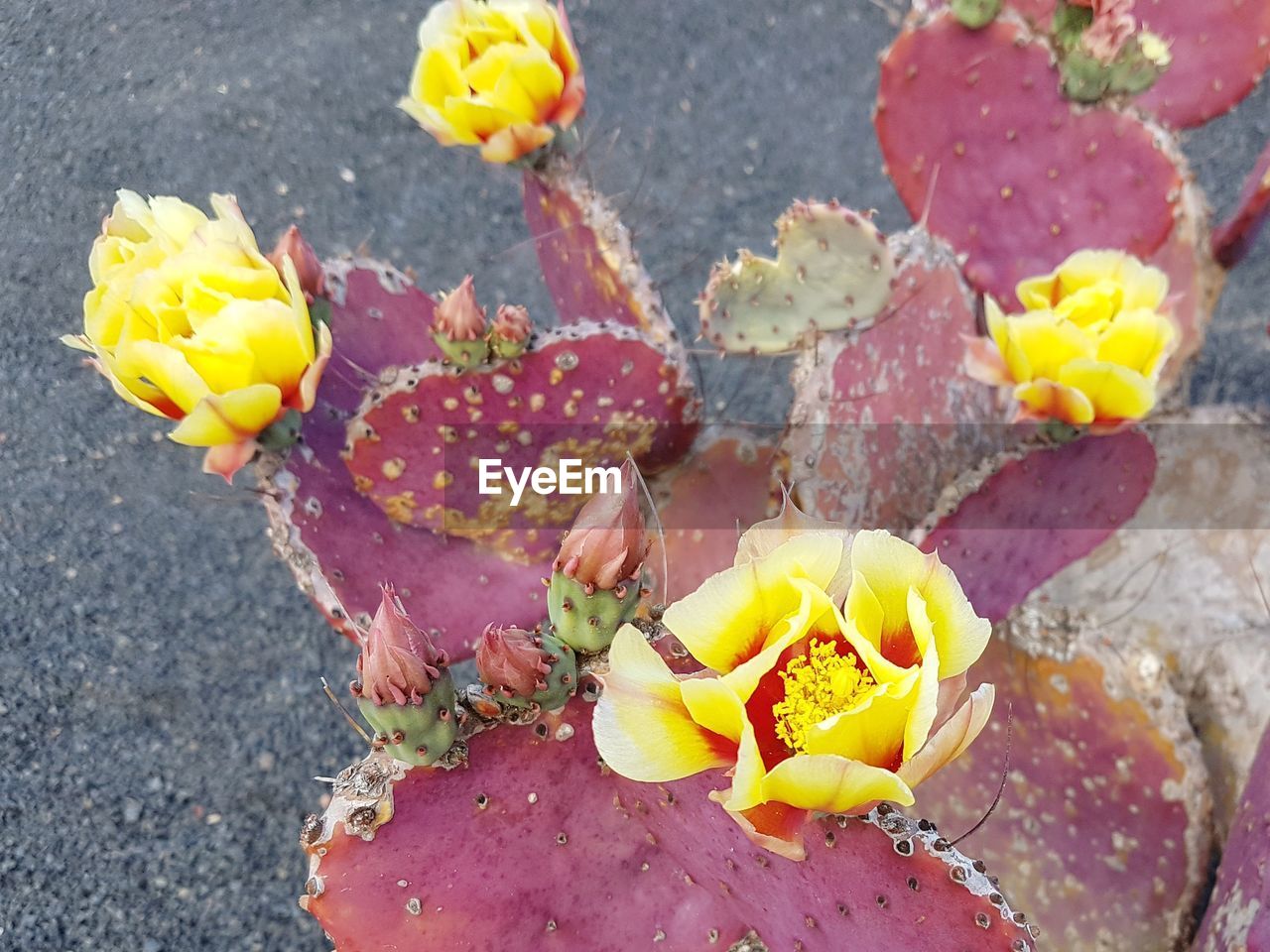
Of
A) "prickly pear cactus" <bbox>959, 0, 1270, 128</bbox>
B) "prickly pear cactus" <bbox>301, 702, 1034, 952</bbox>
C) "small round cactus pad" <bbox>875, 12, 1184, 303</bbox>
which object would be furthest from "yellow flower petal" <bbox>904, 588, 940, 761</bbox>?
"prickly pear cactus" <bbox>959, 0, 1270, 128</bbox>

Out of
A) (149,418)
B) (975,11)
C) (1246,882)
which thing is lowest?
(149,418)

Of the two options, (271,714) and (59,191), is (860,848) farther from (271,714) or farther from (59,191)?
(59,191)

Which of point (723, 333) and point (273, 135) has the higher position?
point (723, 333)

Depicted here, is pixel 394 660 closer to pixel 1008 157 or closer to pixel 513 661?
pixel 513 661

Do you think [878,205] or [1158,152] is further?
[878,205]

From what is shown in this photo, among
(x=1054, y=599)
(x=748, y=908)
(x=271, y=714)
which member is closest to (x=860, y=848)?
(x=748, y=908)

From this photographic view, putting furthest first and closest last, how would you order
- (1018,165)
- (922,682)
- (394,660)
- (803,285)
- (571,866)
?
(1018,165), (803,285), (571,866), (394,660), (922,682)

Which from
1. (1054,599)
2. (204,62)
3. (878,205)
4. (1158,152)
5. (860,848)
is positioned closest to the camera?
(860,848)

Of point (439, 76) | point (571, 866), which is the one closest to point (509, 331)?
point (439, 76)
